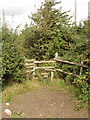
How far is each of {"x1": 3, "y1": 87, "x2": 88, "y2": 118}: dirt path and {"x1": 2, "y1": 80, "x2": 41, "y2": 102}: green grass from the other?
204mm

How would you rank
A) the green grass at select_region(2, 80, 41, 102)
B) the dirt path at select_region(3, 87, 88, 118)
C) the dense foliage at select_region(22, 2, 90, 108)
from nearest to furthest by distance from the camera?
the dirt path at select_region(3, 87, 88, 118), the green grass at select_region(2, 80, 41, 102), the dense foliage at select_region(22, 2, 90, 108)

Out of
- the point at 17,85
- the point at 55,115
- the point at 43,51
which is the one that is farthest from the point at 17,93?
the point at 43,51

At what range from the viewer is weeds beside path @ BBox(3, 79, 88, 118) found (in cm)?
355

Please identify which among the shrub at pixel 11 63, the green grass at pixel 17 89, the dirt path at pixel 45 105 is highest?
the shrub at pixel 11 63

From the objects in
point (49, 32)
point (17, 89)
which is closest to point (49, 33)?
point (49, 32)

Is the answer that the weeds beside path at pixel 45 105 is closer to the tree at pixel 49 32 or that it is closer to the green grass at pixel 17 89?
the green grass at pixel 17 89

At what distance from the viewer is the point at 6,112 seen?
358cm

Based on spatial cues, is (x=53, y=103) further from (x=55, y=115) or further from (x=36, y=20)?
(x=36, y=20)

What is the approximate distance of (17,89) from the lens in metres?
4.88

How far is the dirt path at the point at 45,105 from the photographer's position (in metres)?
3.55

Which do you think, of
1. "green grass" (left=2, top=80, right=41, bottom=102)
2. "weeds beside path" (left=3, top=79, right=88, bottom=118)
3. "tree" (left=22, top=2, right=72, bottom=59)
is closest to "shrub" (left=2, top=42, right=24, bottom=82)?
"green grass" (left=2, top=80, right=41, bottom=102)

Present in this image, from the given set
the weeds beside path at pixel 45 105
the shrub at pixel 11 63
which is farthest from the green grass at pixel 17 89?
the shrub at pixel 11 63

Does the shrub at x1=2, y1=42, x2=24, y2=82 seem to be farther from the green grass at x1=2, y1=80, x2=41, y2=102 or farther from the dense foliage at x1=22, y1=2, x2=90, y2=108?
the dense foliage at x1=22, y1=2, x2=90, y2=108

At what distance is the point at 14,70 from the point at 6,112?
166 centimetres
